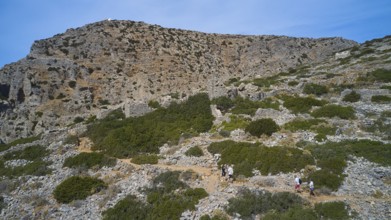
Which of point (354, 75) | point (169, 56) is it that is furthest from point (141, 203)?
point (169, 56)

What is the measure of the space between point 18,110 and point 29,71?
9434 millimetres

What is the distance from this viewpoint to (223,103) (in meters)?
39.5

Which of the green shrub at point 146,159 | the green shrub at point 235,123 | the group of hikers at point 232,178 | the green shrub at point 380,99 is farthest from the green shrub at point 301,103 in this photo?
the green shrub at point 146,159

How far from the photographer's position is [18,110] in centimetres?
6084

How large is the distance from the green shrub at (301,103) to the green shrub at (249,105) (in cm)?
128

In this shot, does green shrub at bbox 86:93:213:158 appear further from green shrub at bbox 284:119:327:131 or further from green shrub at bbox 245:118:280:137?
green shrub at bbox 284:119:327:131

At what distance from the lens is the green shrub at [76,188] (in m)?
24.5

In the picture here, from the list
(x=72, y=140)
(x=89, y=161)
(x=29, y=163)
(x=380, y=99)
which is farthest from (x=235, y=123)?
(x=29, y=163)

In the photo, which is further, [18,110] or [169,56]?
[169,56]

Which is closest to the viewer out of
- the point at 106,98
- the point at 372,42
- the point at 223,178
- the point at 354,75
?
the point at 223,178

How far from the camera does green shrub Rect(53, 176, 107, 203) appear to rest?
2455 centimetres

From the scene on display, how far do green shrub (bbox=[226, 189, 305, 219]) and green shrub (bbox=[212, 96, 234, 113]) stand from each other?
19355 millimetres

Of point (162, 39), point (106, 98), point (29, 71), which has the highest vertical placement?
point (162, 39)

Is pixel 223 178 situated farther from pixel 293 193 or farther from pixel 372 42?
pixel 372 42
